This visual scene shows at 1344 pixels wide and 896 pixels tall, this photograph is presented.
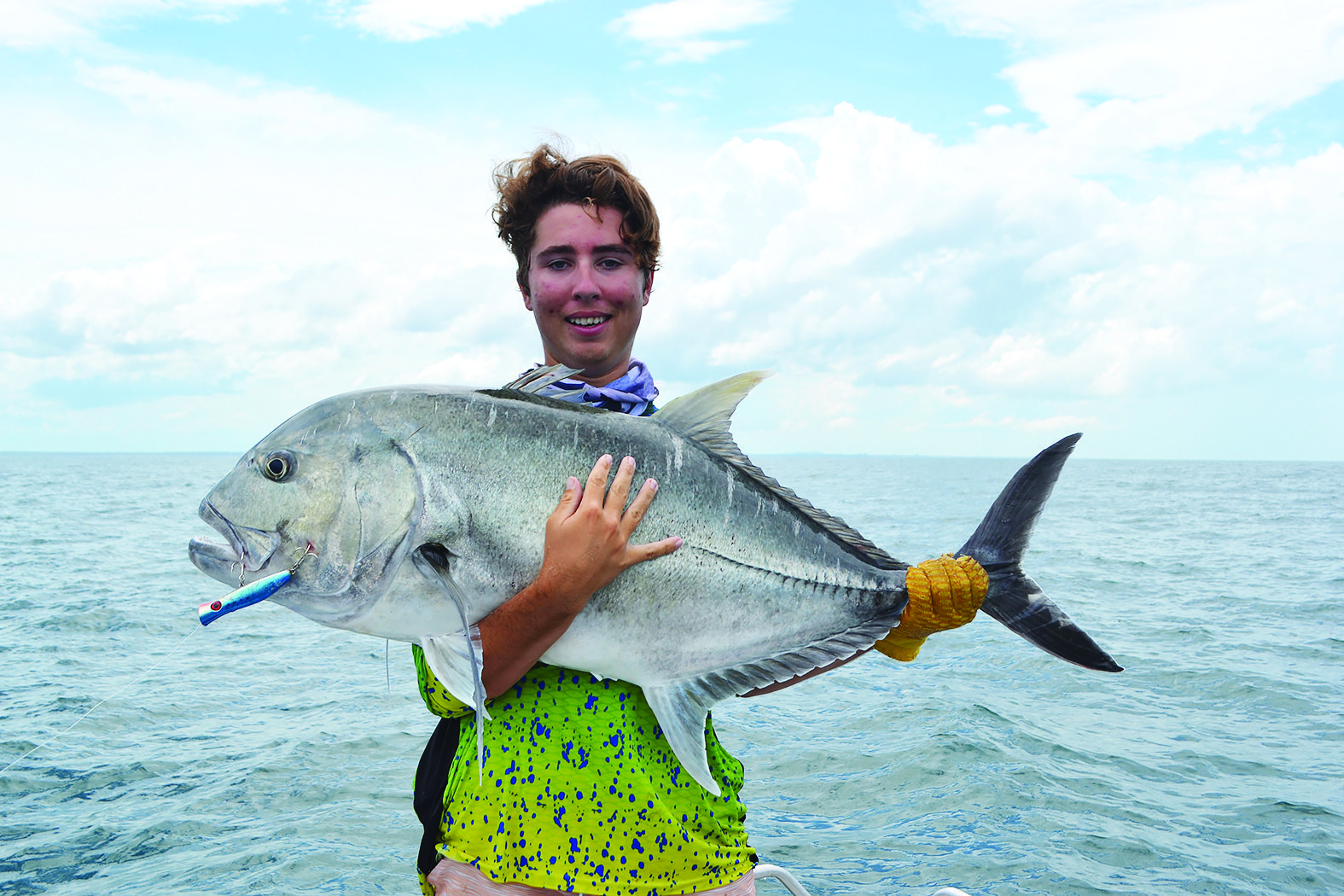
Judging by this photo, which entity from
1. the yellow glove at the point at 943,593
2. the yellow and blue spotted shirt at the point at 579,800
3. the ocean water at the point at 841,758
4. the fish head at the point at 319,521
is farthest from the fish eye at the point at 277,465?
the ocean water at the point at 841,758

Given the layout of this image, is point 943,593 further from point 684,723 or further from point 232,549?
point 232,549

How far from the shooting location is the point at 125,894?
19.2 feet

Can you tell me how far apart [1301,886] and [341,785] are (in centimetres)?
781

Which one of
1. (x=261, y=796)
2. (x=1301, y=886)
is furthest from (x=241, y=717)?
(x=1301, y=886)

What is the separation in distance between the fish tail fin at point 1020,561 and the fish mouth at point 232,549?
1.89m

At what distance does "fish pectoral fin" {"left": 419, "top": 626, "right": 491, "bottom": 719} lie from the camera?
2000mm

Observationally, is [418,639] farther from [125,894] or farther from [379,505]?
[125,894]

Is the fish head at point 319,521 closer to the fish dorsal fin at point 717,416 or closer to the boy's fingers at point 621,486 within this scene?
the boy's fingers at point 621,486

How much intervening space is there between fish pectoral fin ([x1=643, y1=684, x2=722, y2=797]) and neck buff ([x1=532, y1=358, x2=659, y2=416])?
773mm

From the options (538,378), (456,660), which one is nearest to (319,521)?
(456,660)

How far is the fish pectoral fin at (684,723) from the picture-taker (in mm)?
2131

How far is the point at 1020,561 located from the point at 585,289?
1518mm

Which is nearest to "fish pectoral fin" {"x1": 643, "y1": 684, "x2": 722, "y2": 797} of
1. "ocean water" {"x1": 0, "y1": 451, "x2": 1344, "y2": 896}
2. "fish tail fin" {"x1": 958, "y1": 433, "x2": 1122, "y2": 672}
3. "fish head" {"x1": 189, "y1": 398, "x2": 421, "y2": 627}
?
"fish head" {"x1": 189, "y1": 398, "x2": 421, "y2": 627}

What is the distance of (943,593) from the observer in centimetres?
238
